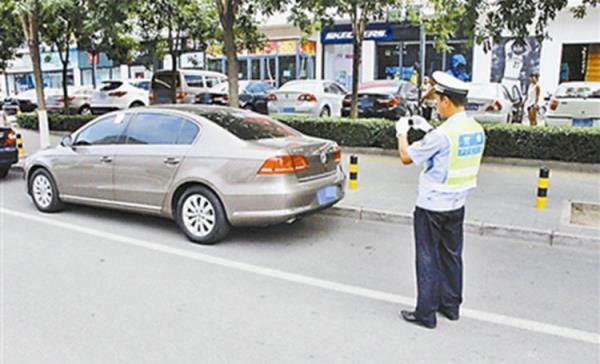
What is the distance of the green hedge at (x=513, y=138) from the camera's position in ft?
33.0

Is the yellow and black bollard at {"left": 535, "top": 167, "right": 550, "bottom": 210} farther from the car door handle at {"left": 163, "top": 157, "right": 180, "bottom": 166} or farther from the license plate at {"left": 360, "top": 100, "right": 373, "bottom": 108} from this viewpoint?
the license plate at {"left": 360, "top": 100, "right": 373, "bottom": 108}

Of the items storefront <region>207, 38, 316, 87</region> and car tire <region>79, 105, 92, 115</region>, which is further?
storefront <region>207, 38, 316, 87</region>

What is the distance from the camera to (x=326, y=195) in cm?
616

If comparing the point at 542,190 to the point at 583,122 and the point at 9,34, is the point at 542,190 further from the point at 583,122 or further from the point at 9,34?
the point at 9,34

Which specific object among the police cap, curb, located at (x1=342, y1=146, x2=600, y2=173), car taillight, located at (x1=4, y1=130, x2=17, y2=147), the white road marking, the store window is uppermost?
the store window

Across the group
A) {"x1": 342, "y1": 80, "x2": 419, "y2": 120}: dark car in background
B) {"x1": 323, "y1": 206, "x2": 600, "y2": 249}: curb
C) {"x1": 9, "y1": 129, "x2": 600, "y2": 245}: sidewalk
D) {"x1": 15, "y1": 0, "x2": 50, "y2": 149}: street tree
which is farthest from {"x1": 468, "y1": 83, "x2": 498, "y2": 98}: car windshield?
{"x1": 15, "y1": 0, "x2": 50, "y2": 149}: street tree

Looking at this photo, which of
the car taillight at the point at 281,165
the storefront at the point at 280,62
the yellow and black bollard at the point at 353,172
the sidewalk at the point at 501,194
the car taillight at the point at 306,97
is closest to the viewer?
the car taillight at the point at 281,165

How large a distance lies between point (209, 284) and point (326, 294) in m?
1.03

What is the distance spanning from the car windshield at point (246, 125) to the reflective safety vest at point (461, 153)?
109 inches

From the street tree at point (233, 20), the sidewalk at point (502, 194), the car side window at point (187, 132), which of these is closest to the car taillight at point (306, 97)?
the street tree at point (233, 20)

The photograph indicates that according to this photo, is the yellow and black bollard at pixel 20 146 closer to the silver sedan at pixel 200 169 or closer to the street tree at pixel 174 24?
the silver sedan at pixel 200 169

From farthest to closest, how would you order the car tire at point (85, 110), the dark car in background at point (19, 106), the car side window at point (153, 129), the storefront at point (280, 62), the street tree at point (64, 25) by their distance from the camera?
the storefront at point (280, 62) → the dark car in background at point (19, 106) → the car tire at point (85, 110) → the street tree at point (64, 25) → the car side window at point (153, 129)

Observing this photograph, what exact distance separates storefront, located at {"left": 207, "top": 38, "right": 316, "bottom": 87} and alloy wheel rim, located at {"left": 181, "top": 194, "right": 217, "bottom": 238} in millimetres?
21031

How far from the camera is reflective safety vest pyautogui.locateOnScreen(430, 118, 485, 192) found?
12.3 ft
